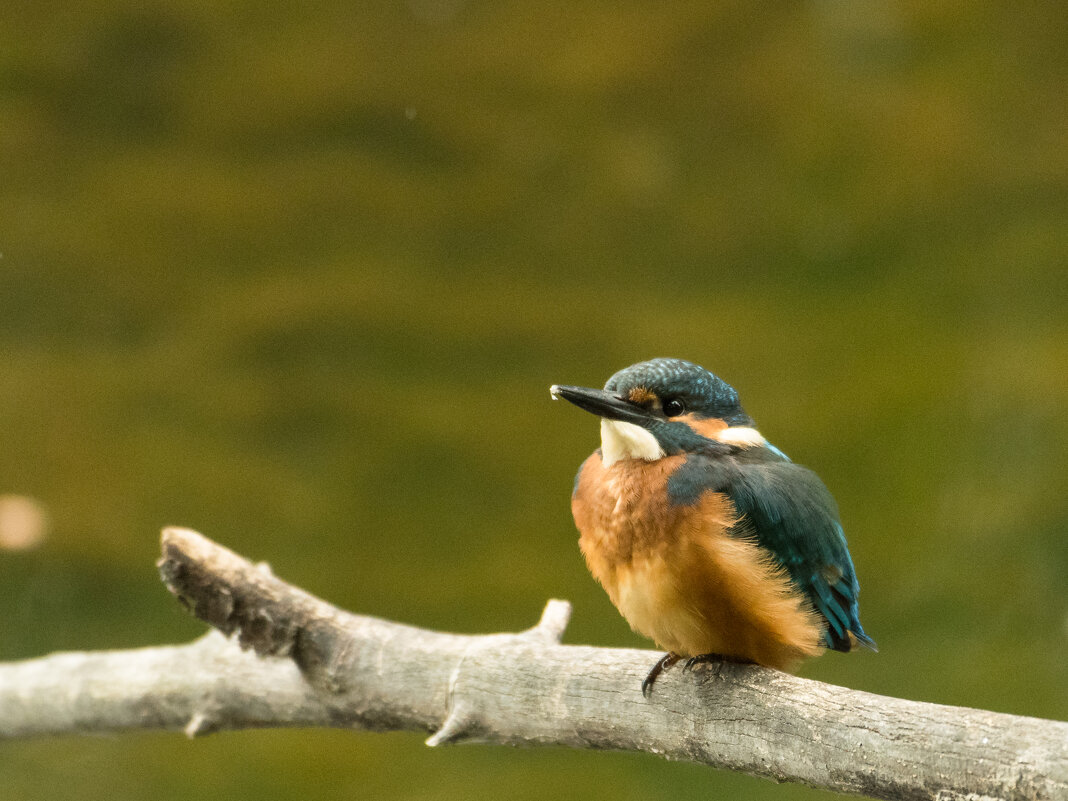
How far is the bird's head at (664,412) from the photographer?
5.01ft

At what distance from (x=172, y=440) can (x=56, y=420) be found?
35 centimetres

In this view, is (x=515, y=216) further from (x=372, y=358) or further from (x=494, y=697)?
(x=494, y=697)

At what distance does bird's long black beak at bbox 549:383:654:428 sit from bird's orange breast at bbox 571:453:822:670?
65mm

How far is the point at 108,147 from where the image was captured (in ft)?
9.94

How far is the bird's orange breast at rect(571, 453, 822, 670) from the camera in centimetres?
143

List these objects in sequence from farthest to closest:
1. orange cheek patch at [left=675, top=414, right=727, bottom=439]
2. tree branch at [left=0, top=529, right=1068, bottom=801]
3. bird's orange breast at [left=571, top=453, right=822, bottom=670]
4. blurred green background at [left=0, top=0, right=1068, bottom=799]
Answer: blurred green background at [left=0, top=0, right=1068, bottom=799]
orange cheek patch at [left=675, top=414, right=727, bottom=439]
bird's orange breast at [left=571, top=453, right=822, bottom=670]
tree branch at [left=0, top=529, right=1068, bottom=801]

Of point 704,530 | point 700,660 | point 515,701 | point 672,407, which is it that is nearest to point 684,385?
point 672,407

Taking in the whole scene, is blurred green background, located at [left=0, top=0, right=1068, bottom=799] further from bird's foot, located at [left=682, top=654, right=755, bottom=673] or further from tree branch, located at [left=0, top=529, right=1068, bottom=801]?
bird's foot, located at [left=682, top=654, right=755, bottom=673]

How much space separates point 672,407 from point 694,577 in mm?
260

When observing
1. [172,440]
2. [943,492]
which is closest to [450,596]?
[172,440]

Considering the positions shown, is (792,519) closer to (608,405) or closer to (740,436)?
(740,436)

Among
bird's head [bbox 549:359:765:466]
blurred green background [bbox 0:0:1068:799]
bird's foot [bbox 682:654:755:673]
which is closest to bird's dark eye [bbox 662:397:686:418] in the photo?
bird's head [bbox 549:359:765:466]

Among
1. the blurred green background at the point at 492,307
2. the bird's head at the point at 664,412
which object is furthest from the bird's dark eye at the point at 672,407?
the blurred green background at the point at 492,307

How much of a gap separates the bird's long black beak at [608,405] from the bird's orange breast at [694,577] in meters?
0.07
